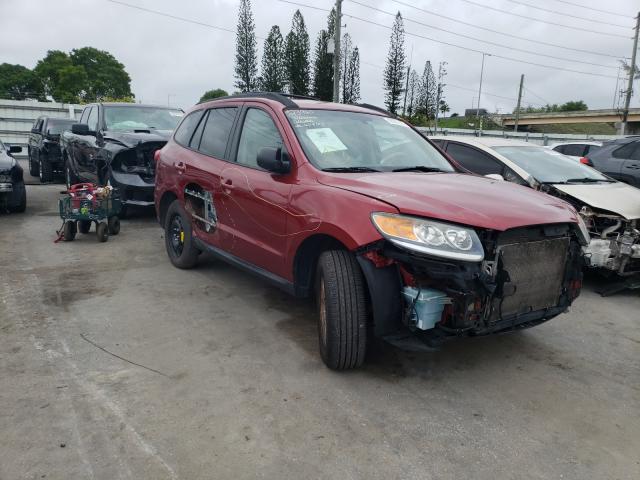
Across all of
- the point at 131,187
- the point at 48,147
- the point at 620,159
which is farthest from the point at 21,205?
the point at 620,159

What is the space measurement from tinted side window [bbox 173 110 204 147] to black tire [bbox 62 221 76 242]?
7.48 feet

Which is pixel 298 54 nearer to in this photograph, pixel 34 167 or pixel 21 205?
pixel 34 167

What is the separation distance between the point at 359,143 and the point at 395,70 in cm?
5815

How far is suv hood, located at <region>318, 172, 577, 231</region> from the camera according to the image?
9.23 feet

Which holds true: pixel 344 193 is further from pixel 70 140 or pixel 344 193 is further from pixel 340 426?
pixel 70 140

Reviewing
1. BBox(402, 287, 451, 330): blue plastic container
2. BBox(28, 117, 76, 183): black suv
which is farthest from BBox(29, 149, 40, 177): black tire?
BBox(402, 287, 451, 330): blue plastic container

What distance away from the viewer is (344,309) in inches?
119

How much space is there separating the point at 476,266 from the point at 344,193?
3.10ft

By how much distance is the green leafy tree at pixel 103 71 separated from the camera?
7975 centimetres

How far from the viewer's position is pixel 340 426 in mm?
2699

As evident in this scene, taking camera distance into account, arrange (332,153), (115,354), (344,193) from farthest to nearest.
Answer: (332,153)
(115,354)
(344,193)

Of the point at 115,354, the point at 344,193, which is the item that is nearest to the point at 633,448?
the point at 344,193

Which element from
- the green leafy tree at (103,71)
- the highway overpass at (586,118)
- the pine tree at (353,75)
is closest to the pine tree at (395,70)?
the pine tree at (353,75)

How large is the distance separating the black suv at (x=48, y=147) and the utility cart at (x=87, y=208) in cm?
689
